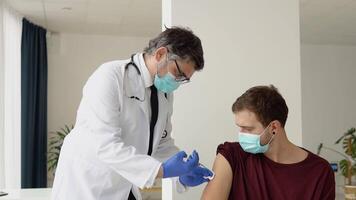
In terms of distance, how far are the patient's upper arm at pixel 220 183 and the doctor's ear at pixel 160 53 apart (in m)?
0.51

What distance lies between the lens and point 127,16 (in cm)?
523

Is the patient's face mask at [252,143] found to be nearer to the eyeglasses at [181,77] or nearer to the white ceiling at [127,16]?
the eyeglasses at [181,77]

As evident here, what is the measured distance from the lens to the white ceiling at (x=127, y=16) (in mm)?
4710

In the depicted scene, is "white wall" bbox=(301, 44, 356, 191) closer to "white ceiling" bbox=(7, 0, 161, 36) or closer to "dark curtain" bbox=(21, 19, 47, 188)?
"white ceiling" bbox=(7, 0, 161, 36)

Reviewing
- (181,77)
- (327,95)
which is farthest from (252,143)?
(327,95)

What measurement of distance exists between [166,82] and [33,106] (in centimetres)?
431

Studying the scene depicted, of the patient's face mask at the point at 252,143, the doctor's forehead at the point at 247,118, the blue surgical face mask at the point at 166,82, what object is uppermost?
the blue surgical face mask at the point at 166,82

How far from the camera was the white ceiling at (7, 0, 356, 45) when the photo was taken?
4.71 meters

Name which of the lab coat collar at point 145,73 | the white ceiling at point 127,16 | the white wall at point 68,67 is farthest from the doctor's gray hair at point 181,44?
the white wall at point 68,67

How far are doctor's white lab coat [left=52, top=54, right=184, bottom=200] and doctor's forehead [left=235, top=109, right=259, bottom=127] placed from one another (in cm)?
31

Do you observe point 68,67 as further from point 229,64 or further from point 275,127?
point 275,127

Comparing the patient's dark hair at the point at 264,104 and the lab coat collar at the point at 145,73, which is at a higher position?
the lab coat collar at the point at 145,73

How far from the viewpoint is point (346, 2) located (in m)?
4.71

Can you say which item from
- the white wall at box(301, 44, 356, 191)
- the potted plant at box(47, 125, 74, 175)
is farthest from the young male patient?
the white wall at box(301, 44, 356, 191)
